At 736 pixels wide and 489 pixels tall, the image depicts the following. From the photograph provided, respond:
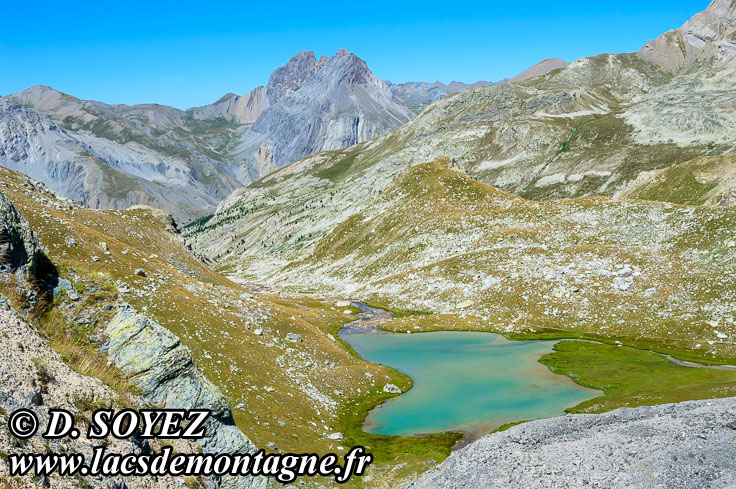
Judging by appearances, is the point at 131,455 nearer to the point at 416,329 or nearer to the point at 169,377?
the point at 169,377

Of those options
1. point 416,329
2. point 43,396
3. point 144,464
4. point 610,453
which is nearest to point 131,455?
point 144,464

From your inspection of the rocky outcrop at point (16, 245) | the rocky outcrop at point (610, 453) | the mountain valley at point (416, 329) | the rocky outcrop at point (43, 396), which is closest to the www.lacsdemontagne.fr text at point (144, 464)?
the rocky outcrop at point (43, 396)

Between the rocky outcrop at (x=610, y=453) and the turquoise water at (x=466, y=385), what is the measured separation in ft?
31.2

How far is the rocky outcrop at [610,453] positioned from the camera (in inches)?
898

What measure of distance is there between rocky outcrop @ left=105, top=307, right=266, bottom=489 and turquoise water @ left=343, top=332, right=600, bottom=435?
2241cm

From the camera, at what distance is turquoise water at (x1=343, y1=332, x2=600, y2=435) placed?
41.6 meters

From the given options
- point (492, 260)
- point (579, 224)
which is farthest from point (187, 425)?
point (579, 224)

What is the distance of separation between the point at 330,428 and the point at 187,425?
22.7m

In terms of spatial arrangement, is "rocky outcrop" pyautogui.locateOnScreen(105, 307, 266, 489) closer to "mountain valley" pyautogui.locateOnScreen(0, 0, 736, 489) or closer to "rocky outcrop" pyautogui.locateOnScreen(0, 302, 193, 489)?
"mountain valley" pyautogui.locateOnScreen(0, 0, 736, 489)

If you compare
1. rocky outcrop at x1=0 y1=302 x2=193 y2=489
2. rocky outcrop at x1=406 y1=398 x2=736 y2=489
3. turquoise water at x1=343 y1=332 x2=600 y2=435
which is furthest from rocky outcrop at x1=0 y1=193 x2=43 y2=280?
turquoise water at x1=343 y1=332 x2=600 y2=435

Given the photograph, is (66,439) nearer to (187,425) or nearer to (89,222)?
(187,425)

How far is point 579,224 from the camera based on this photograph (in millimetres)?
96625

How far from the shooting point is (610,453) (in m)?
25.7

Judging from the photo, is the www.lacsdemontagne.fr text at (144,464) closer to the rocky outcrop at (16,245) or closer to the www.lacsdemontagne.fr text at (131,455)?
the www.lacsdemontagne.fr text at (131,455)
